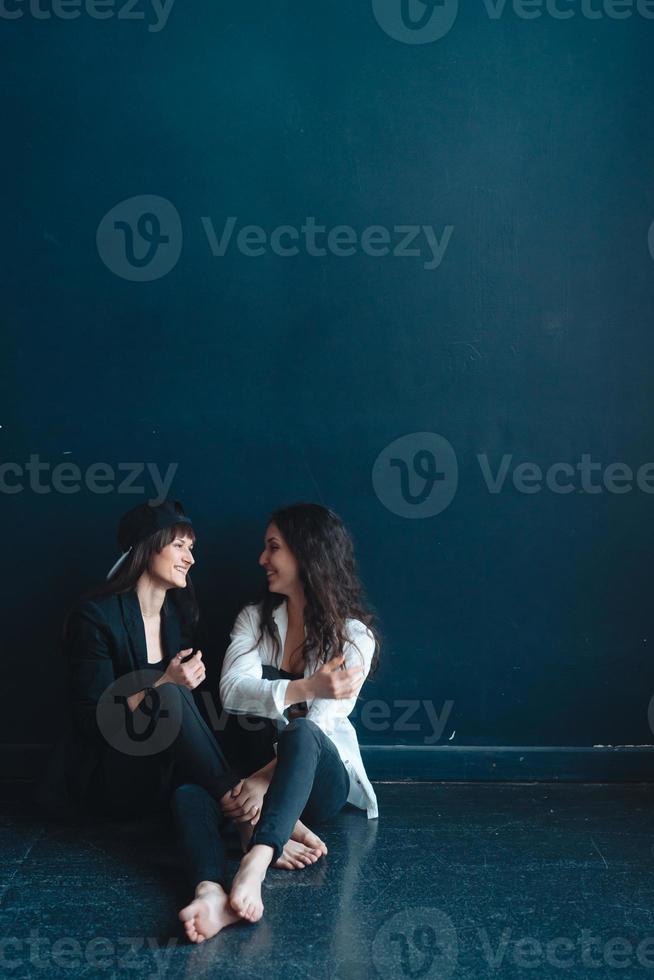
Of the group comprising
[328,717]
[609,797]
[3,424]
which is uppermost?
[3,424]

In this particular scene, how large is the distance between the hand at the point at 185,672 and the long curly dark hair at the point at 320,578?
0.28 meters

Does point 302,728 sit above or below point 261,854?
above

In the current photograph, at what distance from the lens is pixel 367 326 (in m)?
2.99

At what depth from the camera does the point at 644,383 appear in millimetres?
3006

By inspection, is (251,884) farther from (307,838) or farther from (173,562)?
(173,562)

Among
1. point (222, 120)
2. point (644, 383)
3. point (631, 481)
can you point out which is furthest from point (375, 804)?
point (222, 120)

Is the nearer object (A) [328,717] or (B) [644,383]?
(A) [328,717]

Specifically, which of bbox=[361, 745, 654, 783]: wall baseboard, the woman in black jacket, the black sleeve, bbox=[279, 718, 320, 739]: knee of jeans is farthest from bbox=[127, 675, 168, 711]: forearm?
bbox=[361, 745, 654, 783]: wall baseboard

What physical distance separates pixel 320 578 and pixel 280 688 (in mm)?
326

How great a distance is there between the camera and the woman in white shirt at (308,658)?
Result: 8.34ft

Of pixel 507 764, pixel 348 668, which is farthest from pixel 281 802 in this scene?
pixel 507 764

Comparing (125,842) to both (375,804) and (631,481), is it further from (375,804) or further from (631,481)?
(631,481)

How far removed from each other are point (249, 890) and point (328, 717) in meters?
0.62

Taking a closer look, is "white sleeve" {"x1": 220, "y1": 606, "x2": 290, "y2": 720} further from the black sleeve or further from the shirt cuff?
the black sleeve
